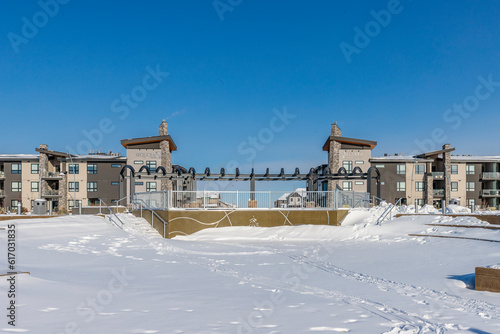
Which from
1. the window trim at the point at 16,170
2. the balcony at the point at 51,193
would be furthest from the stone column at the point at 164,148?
the window trim at the point at 16,170

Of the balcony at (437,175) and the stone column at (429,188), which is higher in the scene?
the balcony at (437,175)

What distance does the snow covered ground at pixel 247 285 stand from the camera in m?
6.02

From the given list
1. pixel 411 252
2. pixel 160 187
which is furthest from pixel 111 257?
pixel 160 187

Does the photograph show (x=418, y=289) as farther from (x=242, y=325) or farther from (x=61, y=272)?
(x=61, y=272)

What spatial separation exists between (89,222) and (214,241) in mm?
6611

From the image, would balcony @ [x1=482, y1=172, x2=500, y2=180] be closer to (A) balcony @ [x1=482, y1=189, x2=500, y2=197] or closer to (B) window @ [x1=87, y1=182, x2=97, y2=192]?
(A) balcony @ [x1=482, y1=189, x2=500, y2=197]

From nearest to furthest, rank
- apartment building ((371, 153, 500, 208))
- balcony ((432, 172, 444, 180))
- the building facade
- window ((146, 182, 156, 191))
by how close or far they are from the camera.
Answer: window ((146, 182, 156, 191)), the building facade, apartment building ((371, 153, 500, 208)), balcony ((432, 172, 444, 180))

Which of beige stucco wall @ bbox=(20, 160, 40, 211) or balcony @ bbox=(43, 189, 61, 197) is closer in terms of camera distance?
balcony @ bbox=(43, 189, 61, 197)

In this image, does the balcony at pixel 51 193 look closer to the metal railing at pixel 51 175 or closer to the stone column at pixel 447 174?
the metal railing at pixel 51 175

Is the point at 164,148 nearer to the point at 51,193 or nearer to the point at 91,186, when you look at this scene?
the point at 91,186

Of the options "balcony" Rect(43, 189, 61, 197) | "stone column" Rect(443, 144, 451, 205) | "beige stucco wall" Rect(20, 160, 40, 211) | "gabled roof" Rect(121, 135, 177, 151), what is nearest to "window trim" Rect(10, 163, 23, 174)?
"beige stucco wall" Rect(20, 160, 40, 211)

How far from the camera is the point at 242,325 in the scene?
600 centimetres

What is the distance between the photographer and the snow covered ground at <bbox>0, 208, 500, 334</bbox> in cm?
602

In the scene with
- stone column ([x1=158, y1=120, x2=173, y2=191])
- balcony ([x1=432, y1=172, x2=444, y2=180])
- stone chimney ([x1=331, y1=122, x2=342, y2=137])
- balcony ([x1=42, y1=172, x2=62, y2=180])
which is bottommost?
balcony ([x1=42, y1=172, x2=62, y2=180])
